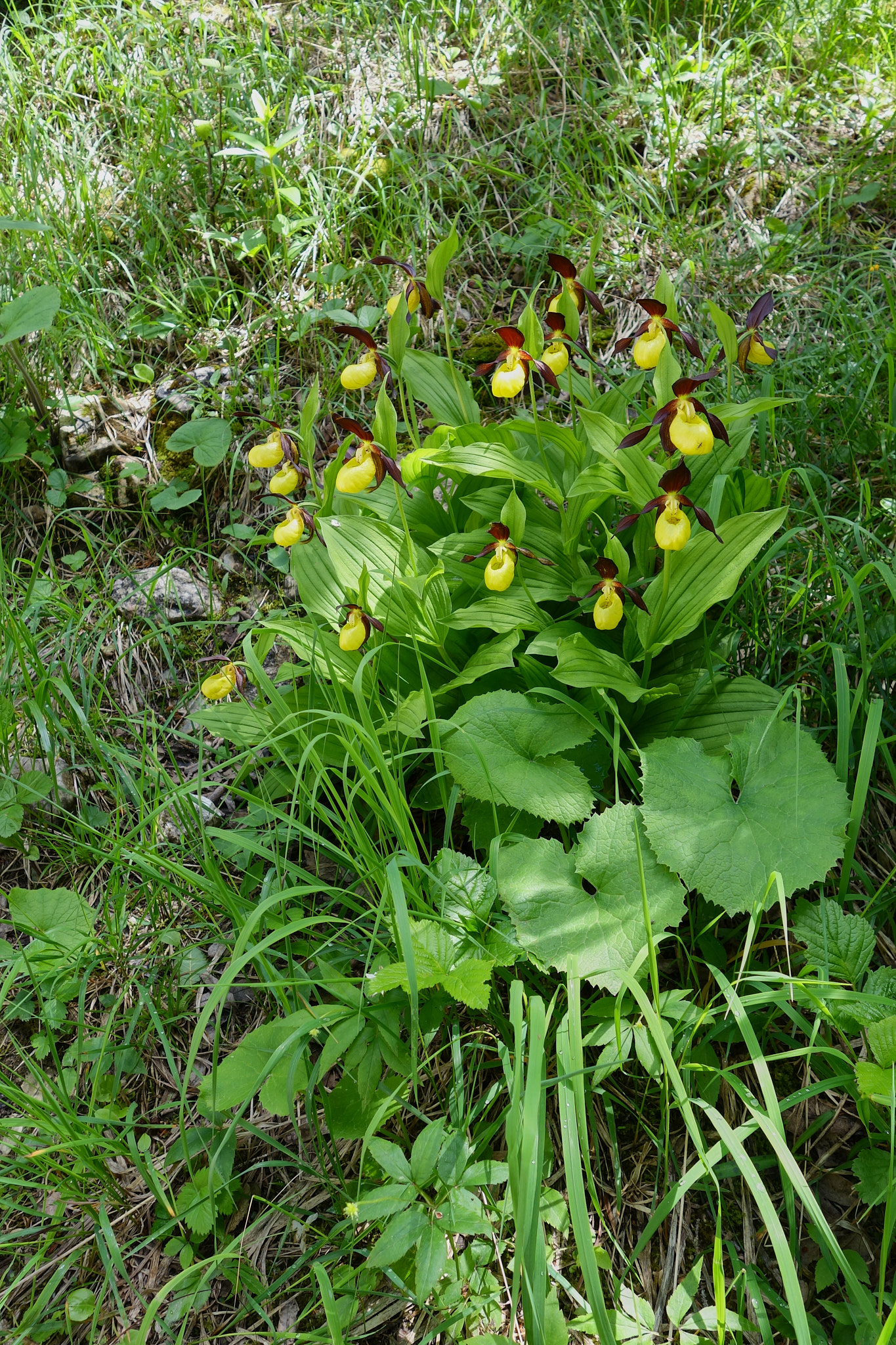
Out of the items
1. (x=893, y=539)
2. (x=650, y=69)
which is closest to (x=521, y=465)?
(x=893, y=539)

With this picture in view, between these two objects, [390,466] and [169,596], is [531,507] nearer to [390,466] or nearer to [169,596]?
[390,466]

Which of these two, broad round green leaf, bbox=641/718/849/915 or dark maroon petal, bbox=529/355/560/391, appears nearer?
broad round green leaf, bbox=641/718/849/915

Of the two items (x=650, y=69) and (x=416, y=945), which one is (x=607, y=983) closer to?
(x=416, y=945)

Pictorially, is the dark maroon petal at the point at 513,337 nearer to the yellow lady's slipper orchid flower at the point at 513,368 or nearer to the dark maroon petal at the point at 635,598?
the yellow lady's slipper orchid flower at the point at 513,368

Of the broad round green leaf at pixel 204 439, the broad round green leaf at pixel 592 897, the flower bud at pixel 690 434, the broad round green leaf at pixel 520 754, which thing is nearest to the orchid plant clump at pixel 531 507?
the flower bud at pixel 690 434

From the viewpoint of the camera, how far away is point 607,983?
1.50m

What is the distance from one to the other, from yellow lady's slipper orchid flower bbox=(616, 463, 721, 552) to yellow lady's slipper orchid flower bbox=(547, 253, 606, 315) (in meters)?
0.59

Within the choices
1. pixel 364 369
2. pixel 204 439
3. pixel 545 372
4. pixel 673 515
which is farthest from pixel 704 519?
pixel 204 439

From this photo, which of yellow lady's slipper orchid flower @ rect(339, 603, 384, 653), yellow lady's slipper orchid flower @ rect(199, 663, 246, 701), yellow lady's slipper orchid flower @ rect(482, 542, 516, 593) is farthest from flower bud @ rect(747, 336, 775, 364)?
yellow lady's slipper orchid flower @ rect(199, 663, 246, 701)

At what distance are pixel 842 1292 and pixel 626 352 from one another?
9.20 feet

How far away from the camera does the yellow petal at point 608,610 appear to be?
185cm

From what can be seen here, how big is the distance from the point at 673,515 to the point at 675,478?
0.08m

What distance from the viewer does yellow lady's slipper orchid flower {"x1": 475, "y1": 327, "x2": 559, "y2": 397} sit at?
6.31ft

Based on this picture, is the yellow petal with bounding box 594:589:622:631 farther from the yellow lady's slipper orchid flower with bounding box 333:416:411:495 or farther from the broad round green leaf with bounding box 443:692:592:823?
the yellow lady's slipper orchid flower with bounding box 333:416:411:495
